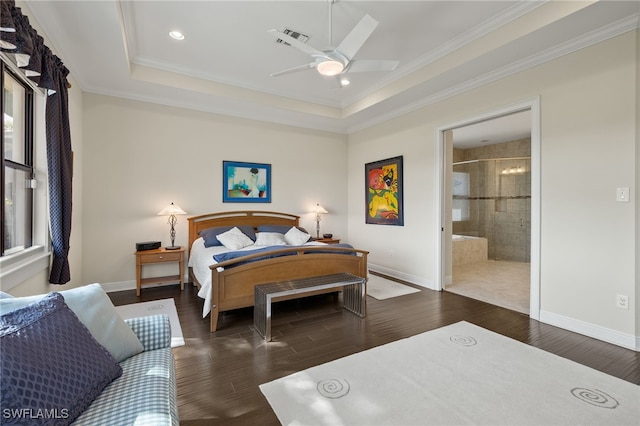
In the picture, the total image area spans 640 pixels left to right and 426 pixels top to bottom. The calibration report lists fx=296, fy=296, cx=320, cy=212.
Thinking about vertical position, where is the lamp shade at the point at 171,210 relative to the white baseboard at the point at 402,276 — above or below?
above

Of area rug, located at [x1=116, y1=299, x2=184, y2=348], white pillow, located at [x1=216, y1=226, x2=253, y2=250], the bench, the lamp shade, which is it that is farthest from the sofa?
the lamp shade

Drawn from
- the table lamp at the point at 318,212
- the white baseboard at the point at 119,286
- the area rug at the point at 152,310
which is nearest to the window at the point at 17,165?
the area rug at the point at 152,310

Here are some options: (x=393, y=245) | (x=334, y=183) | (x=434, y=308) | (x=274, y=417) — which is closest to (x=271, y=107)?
(x=334, y=183)

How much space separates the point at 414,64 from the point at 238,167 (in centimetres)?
312

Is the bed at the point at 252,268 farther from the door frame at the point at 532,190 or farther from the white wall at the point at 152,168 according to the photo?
the door frame at the point at 532,190

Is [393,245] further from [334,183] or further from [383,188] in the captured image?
[334,183]

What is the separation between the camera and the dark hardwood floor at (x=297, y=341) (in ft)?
6.25

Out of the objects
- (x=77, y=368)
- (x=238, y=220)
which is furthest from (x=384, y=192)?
(x=77, y=368)

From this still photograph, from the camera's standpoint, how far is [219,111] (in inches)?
192

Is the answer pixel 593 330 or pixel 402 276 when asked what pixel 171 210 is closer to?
pixel 402 276

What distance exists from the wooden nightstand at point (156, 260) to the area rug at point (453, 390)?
2.78m

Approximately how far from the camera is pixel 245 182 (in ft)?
16.9

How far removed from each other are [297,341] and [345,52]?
2.63 meters

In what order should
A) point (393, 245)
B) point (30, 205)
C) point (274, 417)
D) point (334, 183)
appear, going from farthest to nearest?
point (334, 183)
point (393, 245)
point (30, 205)
point (274, 417)
